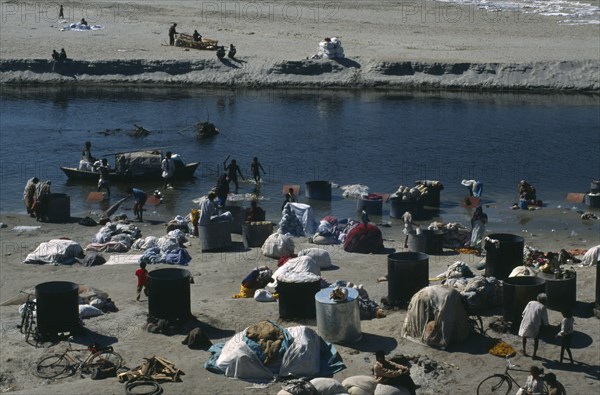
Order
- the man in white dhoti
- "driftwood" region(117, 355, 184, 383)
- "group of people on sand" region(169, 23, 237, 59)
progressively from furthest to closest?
"group of people on sand" region(169, 23, 237, 59), the man in white dhoti, "driftwood" region(117, 355, 184, 383)

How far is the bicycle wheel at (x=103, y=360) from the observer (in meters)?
17.7

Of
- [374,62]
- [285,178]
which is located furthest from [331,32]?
[285,178]

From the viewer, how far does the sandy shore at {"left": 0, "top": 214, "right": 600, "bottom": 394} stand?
1717cm

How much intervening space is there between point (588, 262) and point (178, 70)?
4131 centimetres

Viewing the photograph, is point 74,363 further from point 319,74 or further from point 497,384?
point 319,74

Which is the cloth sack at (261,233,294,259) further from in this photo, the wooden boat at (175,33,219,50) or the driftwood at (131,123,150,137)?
the wooden boat at (175,33,219,50)

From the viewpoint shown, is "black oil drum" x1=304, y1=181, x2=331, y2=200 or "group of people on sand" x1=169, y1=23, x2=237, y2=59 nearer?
"black oil drum" x1=304, y1=181, x2=331, y2=200

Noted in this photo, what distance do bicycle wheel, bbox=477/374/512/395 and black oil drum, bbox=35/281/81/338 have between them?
23.5ft

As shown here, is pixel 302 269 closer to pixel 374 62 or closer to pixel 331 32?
pixel 374 62

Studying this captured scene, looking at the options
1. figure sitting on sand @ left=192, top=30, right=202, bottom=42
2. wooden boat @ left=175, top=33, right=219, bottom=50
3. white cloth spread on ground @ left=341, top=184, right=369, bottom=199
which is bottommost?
white cloth spread on ground @ left=341, top=184, right=369, bottom=199

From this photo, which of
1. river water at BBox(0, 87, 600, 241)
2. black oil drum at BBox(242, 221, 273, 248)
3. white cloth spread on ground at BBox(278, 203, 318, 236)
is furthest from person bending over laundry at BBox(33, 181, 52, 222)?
white cloth spread on ground at BBox(278, 203, 318, 236)

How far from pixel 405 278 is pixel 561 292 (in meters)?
2.81

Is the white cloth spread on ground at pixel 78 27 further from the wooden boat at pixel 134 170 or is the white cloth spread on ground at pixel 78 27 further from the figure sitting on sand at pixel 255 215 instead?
the figure sitting on sand at pixel 255 215

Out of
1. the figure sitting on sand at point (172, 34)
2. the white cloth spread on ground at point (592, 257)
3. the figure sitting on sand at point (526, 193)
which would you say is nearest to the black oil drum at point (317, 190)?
the figure sitting on sand at point (526, 193)
